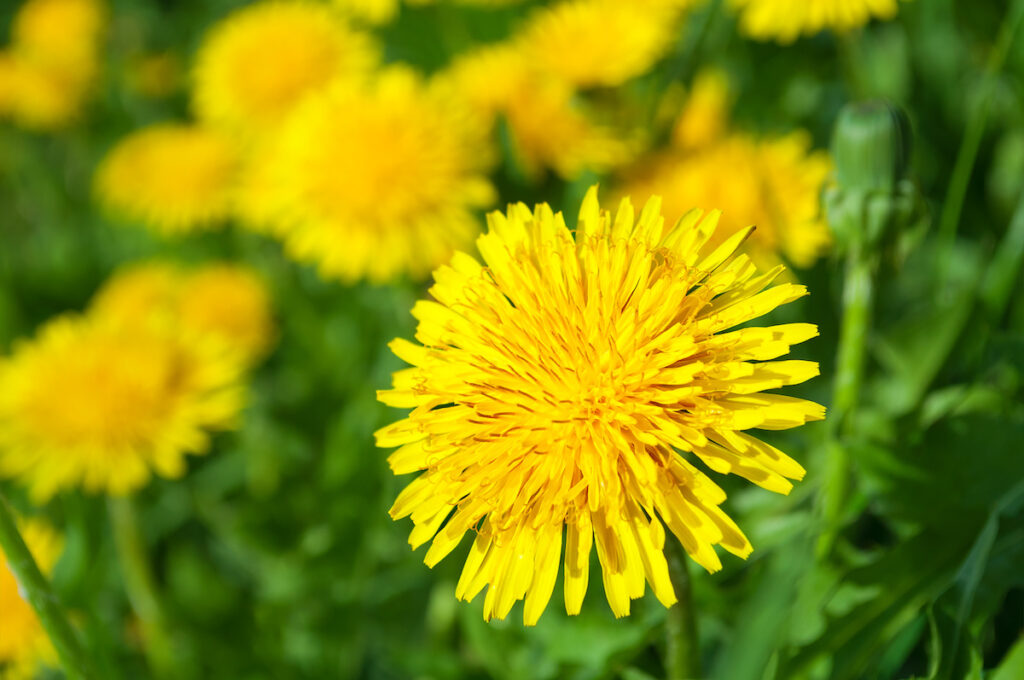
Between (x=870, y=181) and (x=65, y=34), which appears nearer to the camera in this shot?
(x=870, y=181)

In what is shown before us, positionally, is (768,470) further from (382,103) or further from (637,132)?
(382,103)

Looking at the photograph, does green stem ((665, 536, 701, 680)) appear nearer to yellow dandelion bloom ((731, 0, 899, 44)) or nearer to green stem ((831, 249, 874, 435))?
green stem ((831, 249, 874, 435))

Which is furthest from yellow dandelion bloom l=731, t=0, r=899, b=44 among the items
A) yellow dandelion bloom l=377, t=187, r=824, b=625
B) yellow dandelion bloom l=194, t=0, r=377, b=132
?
yellow dandelion bloom l=194, t=0, r=377, b=132

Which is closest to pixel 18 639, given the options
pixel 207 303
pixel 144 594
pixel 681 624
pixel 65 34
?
pixel 144 594

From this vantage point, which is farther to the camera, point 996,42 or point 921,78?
point 921,78

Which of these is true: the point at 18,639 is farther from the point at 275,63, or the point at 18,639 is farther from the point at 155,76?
the point at 155,76

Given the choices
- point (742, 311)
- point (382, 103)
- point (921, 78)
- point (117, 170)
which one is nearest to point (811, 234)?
point (921, 78)

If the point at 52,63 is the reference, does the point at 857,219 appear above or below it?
below
